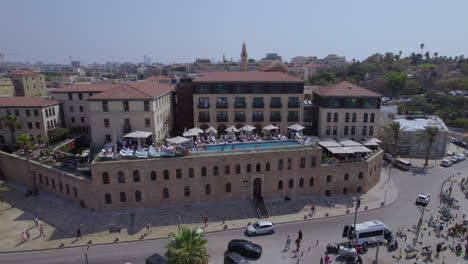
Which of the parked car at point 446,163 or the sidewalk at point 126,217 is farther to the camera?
the parked car at point 446,163

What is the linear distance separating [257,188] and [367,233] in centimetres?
1699

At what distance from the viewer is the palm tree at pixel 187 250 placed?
25344 mm

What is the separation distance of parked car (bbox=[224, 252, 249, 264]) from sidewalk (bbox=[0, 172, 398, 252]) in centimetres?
812

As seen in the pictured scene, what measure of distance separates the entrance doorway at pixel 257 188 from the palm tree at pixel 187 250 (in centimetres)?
2048

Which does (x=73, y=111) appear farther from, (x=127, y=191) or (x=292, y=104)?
(x=292, y=104)

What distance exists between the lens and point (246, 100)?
58.9 m

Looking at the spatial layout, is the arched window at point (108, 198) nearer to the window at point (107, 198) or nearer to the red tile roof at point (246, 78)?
the window at point (107, 198)

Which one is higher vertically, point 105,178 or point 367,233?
point 105,178

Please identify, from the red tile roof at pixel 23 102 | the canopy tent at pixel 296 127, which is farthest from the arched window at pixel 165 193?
the red tile roof at pixel 23 102

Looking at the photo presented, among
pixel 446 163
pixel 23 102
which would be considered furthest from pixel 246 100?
pixel 446 163

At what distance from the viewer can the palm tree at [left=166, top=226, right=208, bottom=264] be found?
2534 centimetres

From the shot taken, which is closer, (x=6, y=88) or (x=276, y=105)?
(x=276, y=105)

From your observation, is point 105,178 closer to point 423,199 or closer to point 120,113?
point 120,113

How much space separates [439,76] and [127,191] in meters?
185
